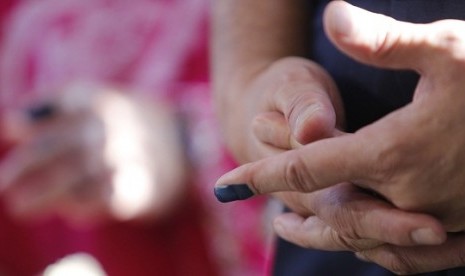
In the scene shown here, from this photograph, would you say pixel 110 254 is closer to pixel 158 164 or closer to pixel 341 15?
pixel 158 164

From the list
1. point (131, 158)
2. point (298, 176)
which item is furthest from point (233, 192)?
point (131, 158)

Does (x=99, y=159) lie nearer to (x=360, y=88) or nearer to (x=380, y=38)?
(x=360, y=88)

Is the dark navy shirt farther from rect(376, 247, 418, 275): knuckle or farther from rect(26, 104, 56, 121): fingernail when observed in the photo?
rect(26, 104, 56, 121): fingernail

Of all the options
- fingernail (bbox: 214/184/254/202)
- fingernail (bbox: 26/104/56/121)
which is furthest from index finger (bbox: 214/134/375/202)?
fingernail (bbox: 26/104/56/121)

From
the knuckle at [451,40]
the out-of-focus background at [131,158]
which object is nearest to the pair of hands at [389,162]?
the knuckle at [451,40]

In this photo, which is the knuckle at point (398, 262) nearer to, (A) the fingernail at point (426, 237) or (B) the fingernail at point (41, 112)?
(A) the fingernail at point (426, 237)

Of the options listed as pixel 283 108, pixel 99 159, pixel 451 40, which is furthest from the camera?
pixel 99 159

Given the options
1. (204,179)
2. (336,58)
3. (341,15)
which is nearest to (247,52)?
(336,58)

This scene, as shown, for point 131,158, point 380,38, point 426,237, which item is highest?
point 380,38
